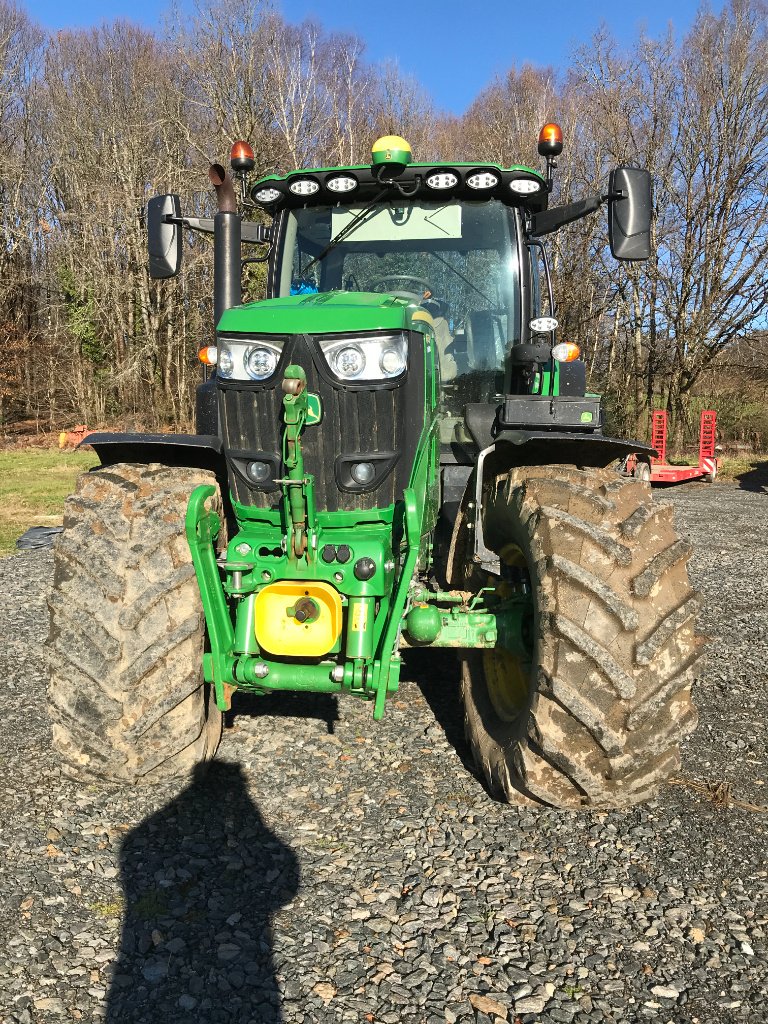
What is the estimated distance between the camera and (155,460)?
356 centimetres

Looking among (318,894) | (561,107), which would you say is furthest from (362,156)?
(318,894)

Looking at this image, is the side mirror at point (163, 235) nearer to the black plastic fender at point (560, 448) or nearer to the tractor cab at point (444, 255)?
the tractor cab at point (444, 255)

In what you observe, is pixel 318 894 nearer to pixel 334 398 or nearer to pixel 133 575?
pixel 133 575

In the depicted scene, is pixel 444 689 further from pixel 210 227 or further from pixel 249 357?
pixel 210 227

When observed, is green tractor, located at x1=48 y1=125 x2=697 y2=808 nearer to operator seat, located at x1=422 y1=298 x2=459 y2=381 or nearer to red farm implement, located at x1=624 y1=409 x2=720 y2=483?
operator seat, located at x1=422 y1=298 x2=459 y2=381

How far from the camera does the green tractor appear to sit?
114 inches

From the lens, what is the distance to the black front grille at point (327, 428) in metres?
3.09

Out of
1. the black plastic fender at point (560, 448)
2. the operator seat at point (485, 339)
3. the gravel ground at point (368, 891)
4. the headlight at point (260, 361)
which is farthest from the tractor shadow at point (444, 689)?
the headlight at point (260, 361)

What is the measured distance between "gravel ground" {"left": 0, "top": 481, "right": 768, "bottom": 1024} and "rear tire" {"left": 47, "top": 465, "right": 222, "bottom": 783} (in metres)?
0.28

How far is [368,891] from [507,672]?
4.19ft

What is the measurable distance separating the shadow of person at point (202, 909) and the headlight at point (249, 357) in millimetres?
1615

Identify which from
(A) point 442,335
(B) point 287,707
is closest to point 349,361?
(A) point 442,335

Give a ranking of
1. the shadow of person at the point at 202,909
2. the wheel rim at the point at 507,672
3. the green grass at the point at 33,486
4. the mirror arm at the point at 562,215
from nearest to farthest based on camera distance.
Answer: the shadow of person at the point at 202,909 → the wheel rim at the point at 507,672 → the mirror arm at the point at 562,215 → the green grass at the point at 33,486

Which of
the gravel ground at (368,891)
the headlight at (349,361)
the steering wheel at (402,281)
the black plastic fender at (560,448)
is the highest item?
the steering wheel at (402,281)
